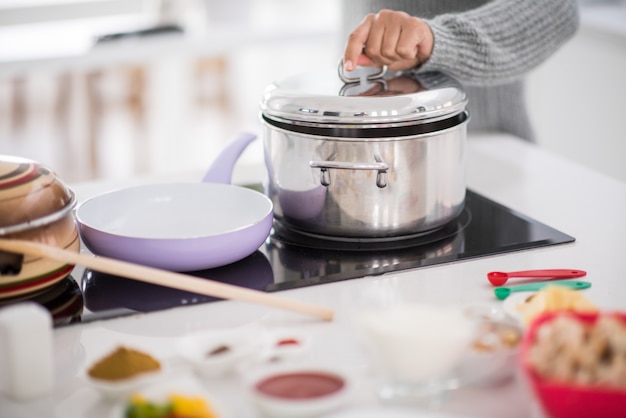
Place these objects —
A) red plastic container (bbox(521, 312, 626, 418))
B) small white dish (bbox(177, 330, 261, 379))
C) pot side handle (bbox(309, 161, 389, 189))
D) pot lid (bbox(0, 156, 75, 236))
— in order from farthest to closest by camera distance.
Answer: pot side handle (bbox(309, 161, 389, 189)) < pot lid (bbox(0, 156, 75, 236)) < small white dish (bbox(177, 330, 261, 379)) < red plastic container (bbox(521, 312, 626, 418))

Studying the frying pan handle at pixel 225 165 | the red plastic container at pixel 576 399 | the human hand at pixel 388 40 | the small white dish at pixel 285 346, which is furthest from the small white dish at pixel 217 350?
the human hand at pixel 388 40

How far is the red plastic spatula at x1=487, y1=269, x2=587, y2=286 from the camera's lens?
884 millimetres

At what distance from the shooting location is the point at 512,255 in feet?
3.20

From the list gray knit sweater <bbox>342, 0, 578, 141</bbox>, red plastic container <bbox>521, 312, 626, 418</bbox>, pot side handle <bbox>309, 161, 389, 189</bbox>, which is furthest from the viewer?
gray knit sweater <bbox>342, 0, 578, 141</bbox>

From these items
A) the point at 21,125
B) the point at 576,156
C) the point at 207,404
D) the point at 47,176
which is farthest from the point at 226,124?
the point at 207,404

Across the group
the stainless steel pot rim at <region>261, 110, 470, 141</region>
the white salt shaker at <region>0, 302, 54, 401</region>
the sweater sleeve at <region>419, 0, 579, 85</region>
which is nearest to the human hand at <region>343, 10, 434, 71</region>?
the sweater sleeve at <region>419, 0, 579, 85</region>

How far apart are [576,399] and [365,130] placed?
45 centimetres

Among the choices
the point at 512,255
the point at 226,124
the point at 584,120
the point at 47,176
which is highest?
the point at 47,176

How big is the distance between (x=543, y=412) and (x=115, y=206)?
597 millimetres

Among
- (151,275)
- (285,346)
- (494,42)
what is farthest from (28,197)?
(494,42)

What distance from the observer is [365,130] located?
95cm

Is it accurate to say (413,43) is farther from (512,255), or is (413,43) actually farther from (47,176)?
(47,176)

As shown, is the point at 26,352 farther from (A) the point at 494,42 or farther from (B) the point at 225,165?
(A) the point at 494,42

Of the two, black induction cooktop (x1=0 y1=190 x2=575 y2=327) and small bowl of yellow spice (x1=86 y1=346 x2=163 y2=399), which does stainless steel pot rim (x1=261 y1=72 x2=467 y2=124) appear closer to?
black induction cooktop (x1=0 y1=190 x2=575 y2=327)
